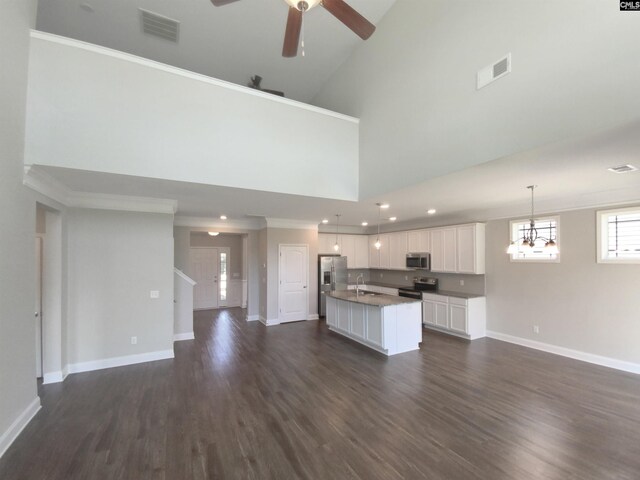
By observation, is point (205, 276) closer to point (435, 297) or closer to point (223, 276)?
point (223, 276)

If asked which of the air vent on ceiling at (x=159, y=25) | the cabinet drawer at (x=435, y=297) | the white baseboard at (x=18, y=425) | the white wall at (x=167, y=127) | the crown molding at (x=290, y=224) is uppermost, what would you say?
the air vent on ceiling at (x=159, y=25)

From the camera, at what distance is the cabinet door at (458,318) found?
5801mm

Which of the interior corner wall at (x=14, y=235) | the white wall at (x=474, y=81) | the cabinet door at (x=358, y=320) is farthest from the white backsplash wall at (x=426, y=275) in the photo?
the interior corner wall at (x=14, y=235)

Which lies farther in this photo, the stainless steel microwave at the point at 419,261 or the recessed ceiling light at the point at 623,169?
the stainless steel microwave at the point at 419,261

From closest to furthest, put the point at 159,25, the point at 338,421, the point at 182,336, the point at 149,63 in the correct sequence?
the point at 338,421 < the point at 149,63 < the point at 159,25 < the point at 182,336

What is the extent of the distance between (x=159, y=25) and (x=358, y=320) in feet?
19.9

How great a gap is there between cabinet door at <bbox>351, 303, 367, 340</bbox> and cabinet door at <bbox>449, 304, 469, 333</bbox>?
2.14m

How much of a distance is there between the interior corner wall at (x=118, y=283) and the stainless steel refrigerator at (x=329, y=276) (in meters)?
3.96

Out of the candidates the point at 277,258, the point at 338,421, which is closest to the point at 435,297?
the point at 277,258

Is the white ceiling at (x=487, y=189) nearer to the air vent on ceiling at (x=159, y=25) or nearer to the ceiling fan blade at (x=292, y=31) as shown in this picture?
the ceiling fan blade at (x=292, y=31)

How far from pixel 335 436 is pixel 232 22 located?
5785mm

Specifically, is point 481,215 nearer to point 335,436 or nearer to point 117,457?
point 335,436

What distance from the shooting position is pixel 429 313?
6.60 meters

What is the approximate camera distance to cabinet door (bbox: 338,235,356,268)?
8.73 m
